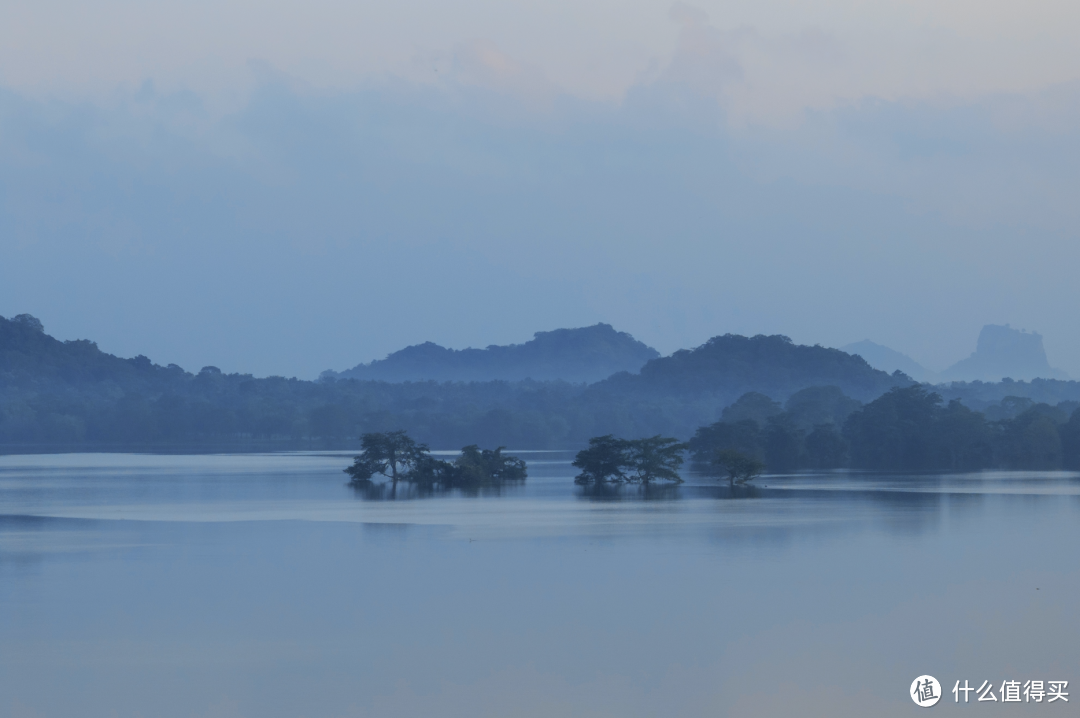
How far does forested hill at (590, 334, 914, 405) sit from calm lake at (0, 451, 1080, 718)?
11173cm

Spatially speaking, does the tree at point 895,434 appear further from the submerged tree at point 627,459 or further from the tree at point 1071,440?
the submerged tree at point 627,459

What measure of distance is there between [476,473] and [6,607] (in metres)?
27.4

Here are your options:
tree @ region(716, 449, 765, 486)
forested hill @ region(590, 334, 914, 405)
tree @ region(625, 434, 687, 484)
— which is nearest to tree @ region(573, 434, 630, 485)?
tree @ region(625, 434, 687, 484)

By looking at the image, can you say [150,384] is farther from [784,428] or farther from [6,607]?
[6,607]

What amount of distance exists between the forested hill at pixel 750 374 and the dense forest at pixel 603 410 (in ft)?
0.66

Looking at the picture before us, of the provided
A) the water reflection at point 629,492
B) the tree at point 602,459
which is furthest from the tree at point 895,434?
the tree at point 602,459

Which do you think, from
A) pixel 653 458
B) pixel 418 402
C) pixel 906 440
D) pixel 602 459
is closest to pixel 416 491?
pixel 602 459

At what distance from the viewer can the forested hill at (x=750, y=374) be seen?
144250 mm

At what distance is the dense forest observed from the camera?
61344 millimetres

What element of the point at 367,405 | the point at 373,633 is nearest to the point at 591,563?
the point at 373,633

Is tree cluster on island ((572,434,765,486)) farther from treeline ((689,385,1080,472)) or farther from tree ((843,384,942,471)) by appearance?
tree ((843,384,942,471))

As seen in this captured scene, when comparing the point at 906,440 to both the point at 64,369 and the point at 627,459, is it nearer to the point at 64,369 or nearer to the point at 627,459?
the point at 627,459

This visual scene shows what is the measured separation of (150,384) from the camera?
15325cm

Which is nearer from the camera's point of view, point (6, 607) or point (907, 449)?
point (6, 607)
